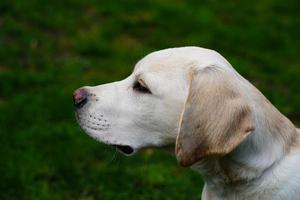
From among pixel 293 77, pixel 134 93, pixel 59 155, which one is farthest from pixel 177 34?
pixel 134 93

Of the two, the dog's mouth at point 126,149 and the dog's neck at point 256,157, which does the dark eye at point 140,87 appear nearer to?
the dog's mouth at point 126,149

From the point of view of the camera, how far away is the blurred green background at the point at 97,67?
5.34m

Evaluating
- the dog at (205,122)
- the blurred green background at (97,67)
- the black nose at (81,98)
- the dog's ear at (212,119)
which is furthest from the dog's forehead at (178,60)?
the blurred green background at (97,67)

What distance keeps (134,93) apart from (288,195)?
1.01 meters

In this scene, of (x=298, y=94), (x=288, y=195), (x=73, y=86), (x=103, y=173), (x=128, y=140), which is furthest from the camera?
(x=298, y=94)

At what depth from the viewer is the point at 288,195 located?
3631mm

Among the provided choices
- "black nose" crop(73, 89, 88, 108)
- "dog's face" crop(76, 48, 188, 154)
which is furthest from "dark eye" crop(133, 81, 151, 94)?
"black nose" crop(73, 89, 88, 108)

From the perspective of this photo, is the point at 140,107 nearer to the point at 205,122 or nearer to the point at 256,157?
the point at 205,122

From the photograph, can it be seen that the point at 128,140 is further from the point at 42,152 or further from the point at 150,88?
the point at 42,152

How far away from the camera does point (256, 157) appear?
361cm

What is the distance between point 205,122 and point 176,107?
37 cm

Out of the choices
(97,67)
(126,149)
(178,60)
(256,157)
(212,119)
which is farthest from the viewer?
(97,67)

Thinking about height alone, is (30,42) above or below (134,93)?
below

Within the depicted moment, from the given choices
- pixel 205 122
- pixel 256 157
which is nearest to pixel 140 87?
pixel 205 122
